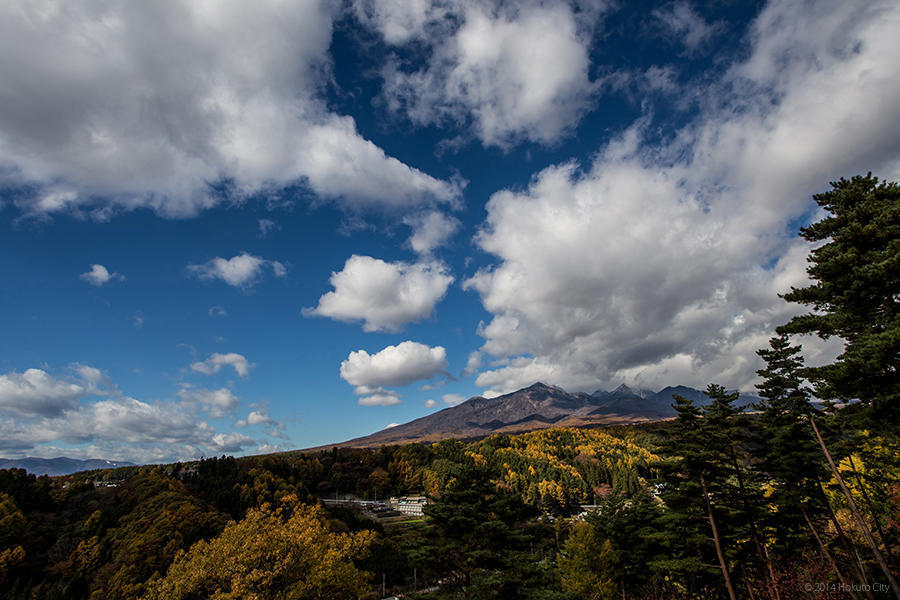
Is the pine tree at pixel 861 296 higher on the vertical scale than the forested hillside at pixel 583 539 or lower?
higher

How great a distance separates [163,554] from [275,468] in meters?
68.3

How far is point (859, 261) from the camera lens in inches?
600

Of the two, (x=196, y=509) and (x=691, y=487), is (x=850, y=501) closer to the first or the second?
(x=691, y=487)

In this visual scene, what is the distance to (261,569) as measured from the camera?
2491 cm

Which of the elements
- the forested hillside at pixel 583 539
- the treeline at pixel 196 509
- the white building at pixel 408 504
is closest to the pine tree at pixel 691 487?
the forested hillside at pixel 583 539

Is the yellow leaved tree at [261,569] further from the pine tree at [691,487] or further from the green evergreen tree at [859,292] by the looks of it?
the green evergreen tree at [859,292]

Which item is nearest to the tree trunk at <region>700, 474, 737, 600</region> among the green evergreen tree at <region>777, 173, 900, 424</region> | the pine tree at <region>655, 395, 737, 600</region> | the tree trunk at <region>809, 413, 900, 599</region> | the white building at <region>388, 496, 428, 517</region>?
the pine tree at <region>655, 395, 737, 600</region>

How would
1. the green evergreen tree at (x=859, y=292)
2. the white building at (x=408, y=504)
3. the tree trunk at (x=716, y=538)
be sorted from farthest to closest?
the white building at (x=408, y=504)
the tree trunk at (x=716, y=538)
the green evergreen tree at (x=859, y=292)

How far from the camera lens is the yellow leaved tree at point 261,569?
23938 millimetres

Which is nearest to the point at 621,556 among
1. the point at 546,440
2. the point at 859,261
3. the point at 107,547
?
the point at 859,261

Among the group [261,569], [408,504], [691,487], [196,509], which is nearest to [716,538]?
[691,487]

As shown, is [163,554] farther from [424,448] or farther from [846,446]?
[424,448]

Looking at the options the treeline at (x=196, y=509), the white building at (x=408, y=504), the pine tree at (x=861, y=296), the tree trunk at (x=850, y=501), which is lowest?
the white building at (x=408, y=504)

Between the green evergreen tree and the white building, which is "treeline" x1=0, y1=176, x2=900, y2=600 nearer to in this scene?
the green evergreen tree
